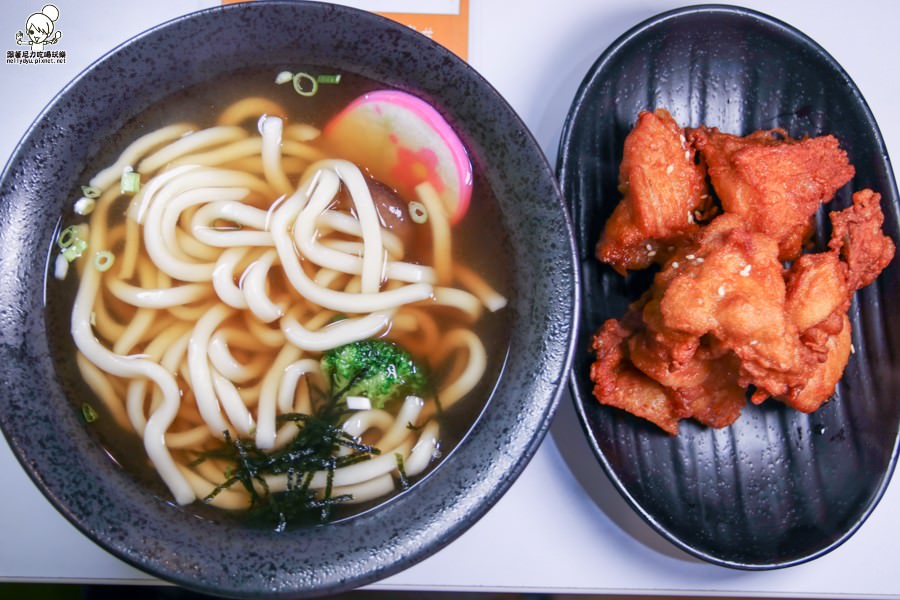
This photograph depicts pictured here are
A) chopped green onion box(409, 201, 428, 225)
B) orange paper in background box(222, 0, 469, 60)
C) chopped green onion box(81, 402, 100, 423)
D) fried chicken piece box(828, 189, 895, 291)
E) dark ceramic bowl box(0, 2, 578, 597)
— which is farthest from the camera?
orange paper in background box(222, 0, 469, 60)

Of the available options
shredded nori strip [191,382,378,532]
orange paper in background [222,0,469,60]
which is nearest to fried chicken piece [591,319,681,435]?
shredded nori strip [191,382,378,532]

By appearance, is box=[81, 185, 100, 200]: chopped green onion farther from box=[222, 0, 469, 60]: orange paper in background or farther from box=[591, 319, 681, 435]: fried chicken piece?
box=[591, 319, 681, 435]: fried chicken piece

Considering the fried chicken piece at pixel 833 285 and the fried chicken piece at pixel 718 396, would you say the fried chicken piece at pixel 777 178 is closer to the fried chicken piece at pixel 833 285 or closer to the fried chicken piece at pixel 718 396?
the fried chicken piece at pixel 833 285

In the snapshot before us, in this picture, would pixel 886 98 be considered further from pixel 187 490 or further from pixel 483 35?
pixel 187 490

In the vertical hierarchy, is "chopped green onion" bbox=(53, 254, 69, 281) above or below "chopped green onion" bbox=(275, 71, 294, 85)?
below

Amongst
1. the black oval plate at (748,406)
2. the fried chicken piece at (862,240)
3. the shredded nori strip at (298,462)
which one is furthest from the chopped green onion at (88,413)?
the fried chicken piece at (862,240)

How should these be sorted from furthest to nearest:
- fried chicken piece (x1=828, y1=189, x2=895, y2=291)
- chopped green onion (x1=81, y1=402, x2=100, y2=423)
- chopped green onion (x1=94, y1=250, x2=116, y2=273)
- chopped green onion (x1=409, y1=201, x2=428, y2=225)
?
1. fried chicken piece (x1=828, y1=189, x2=895, y2=291)
2. chopped green onion (x1=409, y1=201, x2=428, y2=225)
3. chopped green onion (x1=94, y1=250, x2=116, y2=273)
4. chopped green onion (x1=81, y1=402, x2=100, y2=423)

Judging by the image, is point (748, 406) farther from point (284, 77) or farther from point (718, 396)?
point (284, 77)

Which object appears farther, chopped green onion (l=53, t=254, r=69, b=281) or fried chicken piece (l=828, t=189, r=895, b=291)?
fried chicken piece (l=828, t=189, r=895, b=291)
